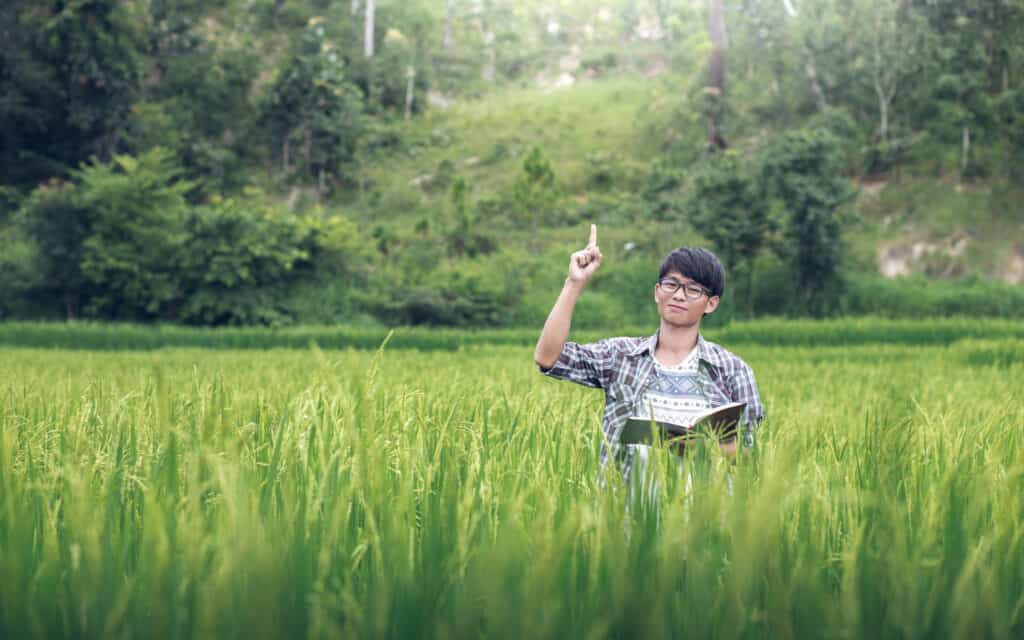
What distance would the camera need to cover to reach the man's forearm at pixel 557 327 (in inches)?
78.2

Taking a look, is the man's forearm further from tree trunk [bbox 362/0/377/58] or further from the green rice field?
tree trunk [bbox 362/0/377/58]

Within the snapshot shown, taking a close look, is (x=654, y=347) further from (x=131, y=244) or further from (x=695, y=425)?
(x=131, y=244)

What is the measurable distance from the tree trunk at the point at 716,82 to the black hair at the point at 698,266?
789 inches

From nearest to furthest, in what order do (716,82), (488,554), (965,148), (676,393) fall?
(488,554)
(676,393)
(965,148)
(716,82)

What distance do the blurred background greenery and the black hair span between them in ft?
41.5

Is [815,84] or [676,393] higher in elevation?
[815,84]

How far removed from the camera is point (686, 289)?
207 centimetres

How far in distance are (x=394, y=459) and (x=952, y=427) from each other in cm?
176

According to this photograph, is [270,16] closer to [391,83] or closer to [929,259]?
[391,83]

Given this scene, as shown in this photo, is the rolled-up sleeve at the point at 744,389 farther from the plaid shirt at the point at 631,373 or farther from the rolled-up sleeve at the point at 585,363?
the rolled-up sleeve at the point at 585,363

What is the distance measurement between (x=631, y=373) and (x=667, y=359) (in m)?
0.11

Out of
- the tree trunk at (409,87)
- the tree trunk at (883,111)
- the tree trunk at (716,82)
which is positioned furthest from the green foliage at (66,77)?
the tree trunk at (883,111)

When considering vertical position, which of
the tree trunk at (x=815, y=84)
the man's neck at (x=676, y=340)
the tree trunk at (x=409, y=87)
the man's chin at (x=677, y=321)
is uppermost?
the tree trunk at (x=409, y=87)

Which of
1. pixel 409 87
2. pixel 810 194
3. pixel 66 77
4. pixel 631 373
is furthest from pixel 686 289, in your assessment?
pixel 409 87
